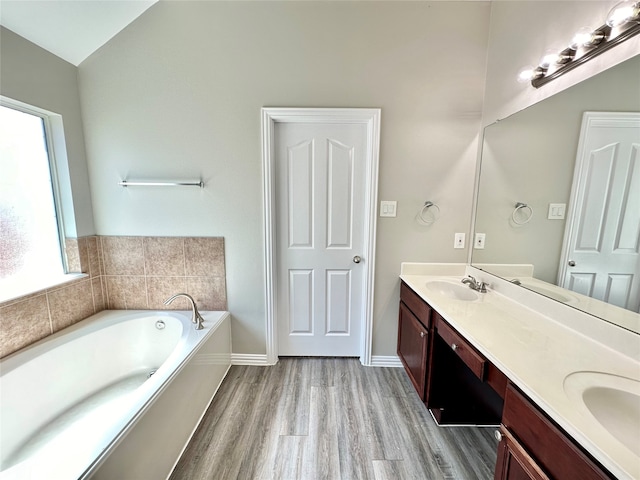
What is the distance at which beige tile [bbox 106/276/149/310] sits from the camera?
206cm

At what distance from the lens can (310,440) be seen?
4.79 ft

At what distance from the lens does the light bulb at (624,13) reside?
954 millimetres

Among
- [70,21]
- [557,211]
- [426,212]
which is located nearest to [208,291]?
[426,212]

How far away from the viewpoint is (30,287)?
162cm

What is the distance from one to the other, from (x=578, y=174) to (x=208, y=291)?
2.45 m

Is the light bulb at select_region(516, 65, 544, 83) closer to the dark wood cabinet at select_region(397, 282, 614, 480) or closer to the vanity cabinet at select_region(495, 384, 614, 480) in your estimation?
the dark wood cabinet at select_region(397, 282, 614, 480)

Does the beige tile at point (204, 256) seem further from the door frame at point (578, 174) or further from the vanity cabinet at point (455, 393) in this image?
the door frame at point (578, 174)

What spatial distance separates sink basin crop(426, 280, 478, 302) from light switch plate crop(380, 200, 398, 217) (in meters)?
0.60

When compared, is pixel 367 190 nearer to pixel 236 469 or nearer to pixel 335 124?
pixel 335 124

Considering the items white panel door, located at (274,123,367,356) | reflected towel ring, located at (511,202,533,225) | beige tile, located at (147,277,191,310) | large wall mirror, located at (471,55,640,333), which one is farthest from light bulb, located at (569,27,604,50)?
beige tile, located at (147,277,191,310)

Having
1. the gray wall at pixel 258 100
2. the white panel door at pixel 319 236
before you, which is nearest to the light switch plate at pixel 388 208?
the gray wall at pixel 258 100

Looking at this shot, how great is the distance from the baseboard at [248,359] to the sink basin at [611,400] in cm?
195

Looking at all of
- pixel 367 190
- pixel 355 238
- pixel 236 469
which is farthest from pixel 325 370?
pixel 367 190

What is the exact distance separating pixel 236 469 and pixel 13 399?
1208 mm
